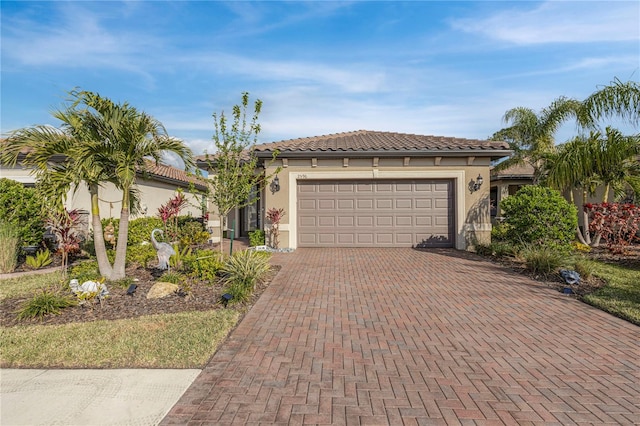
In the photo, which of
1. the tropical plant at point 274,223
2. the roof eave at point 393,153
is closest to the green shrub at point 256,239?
the tropical plant at point 274,223

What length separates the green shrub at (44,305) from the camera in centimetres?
536

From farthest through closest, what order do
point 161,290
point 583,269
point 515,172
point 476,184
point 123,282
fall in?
point 515,172 → point 476,184 → point 583,269 → point 123,282 → point 161,290

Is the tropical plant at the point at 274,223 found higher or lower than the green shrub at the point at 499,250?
higher

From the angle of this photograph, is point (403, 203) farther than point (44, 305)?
Yes

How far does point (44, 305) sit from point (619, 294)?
10005mm

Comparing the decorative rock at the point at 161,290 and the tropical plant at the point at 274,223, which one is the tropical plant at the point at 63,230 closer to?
the decorative rock at the point at 161,290

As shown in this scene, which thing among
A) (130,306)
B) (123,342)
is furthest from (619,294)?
(130,306)

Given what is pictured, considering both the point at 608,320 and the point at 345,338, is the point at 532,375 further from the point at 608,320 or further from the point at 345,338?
the point at 608,320

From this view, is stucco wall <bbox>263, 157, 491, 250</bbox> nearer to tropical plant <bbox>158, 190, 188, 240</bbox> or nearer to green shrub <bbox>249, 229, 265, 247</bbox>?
green shrub <bbox>249, 229, 265, 247</bbox>

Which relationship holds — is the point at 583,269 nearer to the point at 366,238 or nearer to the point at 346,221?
the point at 366,238

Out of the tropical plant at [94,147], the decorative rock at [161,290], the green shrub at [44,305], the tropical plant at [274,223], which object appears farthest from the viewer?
the tropical plant at [274,223]

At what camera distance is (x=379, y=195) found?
13.0 metres

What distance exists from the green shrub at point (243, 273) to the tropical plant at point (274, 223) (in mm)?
5031

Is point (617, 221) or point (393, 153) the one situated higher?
point (393, 153)
